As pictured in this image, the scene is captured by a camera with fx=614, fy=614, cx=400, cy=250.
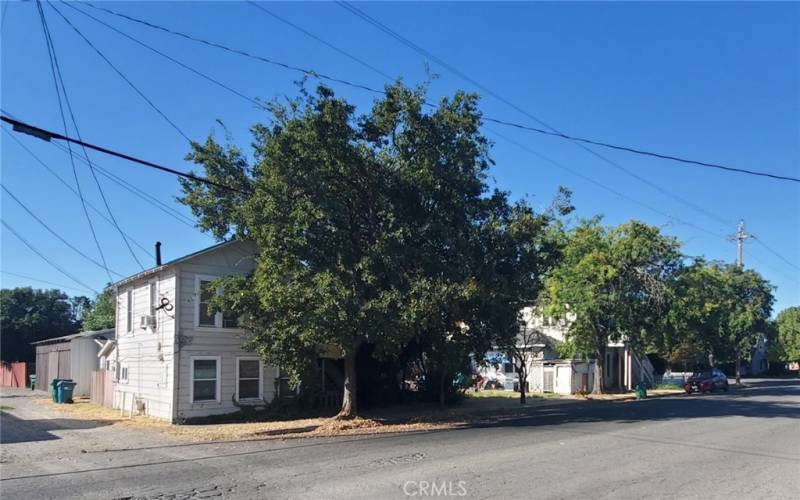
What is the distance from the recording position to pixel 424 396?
84.2 ft

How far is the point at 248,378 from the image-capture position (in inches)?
836

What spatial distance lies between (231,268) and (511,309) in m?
9.80

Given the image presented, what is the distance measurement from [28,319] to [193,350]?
39828 mm

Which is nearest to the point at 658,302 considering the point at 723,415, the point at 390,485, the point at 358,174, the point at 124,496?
the point at 723,415

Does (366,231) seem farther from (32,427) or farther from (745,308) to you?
(745,308)

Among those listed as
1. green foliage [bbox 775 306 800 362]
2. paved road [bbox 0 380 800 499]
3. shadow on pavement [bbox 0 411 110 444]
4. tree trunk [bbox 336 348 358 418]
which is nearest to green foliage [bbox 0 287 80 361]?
shadow on pavement [bbox 0 411 110 444]

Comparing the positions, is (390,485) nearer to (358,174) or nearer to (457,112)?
(358,174)

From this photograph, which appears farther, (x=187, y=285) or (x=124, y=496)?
(x=187, y=285)

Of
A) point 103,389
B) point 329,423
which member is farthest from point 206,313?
point 103,389

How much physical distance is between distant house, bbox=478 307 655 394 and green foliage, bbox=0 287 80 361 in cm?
3797

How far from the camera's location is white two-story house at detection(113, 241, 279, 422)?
1992cm

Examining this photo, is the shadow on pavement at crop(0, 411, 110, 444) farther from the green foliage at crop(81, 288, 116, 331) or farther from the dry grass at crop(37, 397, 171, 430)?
the green foliage at crop(81, 288, 116, 331)

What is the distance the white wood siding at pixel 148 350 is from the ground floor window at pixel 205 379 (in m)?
0.75

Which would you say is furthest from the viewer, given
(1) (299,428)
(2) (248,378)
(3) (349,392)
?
(2) (248,378)
